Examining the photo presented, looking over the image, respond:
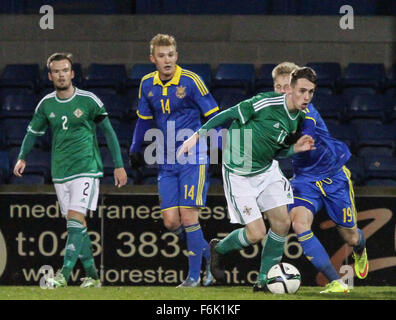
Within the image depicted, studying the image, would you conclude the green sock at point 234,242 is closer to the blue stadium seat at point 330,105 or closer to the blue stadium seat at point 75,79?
the blue stadium seat at point 330,105

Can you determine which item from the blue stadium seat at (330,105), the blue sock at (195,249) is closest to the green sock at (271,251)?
the blue sock at (195,249)

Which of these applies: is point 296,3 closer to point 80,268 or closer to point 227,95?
point 227,95

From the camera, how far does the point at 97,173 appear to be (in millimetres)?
8445

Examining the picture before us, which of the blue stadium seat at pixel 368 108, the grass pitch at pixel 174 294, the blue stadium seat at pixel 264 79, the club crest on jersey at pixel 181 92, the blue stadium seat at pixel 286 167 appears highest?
the blue stadium seat at pixel 264 79

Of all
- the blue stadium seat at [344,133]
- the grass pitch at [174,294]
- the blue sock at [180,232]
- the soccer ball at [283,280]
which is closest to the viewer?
the grass pitch at [174,294]

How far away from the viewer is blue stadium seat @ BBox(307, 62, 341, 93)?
12695mm

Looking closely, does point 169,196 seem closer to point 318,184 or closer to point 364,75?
point 318,184

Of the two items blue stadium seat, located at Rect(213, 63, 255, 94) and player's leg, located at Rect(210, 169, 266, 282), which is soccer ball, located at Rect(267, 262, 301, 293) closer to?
player's leg, located at Rect(210, 169, 266, 282)

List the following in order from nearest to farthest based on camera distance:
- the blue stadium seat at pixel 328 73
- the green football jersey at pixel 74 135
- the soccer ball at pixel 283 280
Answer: the soccer ball at pixel 283 280 < the green football jersey at pixel 74 135 < the blue stadium seat at pixel 328 73

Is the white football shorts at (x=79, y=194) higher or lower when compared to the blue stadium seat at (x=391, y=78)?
lower

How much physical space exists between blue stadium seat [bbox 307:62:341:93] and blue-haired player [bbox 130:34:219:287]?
4.58m

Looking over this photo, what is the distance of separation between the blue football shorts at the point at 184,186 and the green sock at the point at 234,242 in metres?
0.48

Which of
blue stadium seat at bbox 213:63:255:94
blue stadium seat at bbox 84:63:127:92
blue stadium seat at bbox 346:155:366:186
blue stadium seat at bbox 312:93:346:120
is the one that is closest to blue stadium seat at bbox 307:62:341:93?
blue stadium seat at bbox 312:93:346:120

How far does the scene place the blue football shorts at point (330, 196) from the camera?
8.02m
